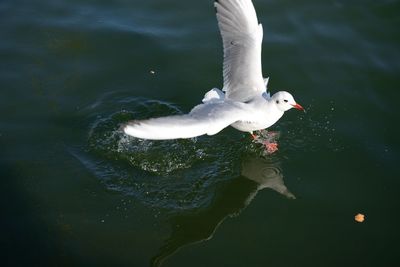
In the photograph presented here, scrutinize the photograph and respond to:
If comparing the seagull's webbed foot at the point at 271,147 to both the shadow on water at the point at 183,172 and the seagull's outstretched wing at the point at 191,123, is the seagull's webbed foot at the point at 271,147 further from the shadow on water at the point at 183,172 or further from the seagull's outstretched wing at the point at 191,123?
the seagull's outstretched wing at the point at 191,123

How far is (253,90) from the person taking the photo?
216 inches

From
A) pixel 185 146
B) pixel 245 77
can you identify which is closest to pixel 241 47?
pixel 245 77

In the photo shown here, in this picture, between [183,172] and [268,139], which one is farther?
[268,139]

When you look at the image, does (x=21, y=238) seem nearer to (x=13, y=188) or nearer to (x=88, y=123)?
(x=13, y=188)

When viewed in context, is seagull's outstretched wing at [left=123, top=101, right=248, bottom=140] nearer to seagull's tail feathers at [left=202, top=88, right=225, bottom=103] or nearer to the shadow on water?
seagull's tail feathers at [left=202, top=88, right=225, bottom=103]

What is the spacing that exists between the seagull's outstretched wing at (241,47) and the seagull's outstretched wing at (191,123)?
652mm

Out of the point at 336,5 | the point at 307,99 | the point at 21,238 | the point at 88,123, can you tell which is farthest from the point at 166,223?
the point at 336,5

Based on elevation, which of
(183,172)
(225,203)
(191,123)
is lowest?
(225,203)

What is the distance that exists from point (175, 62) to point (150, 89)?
1.97 ft

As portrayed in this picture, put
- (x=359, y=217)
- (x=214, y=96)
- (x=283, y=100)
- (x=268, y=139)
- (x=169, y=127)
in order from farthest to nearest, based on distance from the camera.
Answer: (x=268, y=139)
(x=214, y=96)
(x=283, y=100)
(x=359, y=217)
(x=169, y=127)

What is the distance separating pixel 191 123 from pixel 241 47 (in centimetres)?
170

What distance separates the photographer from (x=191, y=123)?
13.5ft

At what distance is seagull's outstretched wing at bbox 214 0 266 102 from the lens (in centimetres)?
543

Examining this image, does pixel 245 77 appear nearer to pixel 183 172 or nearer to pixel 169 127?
pixel 183 172
